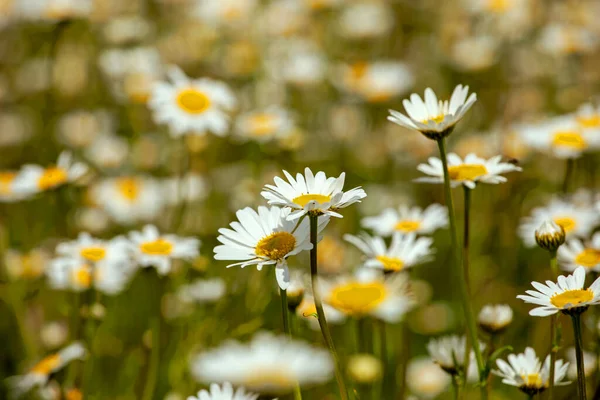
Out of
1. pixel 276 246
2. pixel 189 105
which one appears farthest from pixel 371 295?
pixel 189 105

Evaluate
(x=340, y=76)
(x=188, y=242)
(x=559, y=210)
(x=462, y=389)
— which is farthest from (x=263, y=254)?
(x=340, y=76)

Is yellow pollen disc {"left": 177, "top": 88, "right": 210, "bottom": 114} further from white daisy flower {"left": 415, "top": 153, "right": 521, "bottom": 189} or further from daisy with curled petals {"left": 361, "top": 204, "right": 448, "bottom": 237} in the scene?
white daisy flower {"left": 415, "top": 153, "right": 521, "bottom": 189}

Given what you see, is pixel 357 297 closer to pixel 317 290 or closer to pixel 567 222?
pixel 317 290

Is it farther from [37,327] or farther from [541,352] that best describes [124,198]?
[541,352]

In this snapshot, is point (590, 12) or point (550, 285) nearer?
point (550, 285)

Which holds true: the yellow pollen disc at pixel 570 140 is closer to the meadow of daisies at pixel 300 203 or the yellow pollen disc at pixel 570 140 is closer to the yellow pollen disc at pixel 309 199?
the meadow of daisies at pixel 300 203

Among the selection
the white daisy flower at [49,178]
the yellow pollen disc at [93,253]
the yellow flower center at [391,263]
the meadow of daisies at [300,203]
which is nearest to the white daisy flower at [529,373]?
the meadow of daisies at [300,203]
